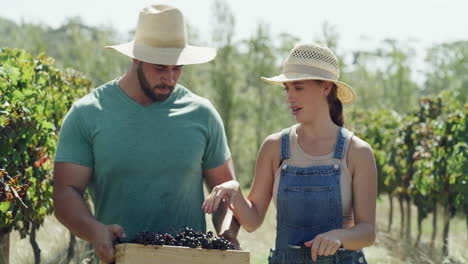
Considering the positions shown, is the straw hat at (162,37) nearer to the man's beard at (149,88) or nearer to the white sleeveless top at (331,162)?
the man's beard at (149,88)

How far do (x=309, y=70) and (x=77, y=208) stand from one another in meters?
1.29

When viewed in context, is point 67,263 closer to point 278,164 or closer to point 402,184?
point 278,164

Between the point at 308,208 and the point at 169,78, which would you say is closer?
the point at 308,208

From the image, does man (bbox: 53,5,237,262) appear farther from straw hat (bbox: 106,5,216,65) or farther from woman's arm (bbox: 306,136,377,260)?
woman's arm (bbox: 306,136,377,260)

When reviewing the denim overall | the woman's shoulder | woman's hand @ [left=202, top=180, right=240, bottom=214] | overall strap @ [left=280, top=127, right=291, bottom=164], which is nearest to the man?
woman's hand @ [left=202, top=180, right=240, bottom=214]

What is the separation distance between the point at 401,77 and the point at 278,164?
32537mm

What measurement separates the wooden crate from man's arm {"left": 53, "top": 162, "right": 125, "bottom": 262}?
0.12 m

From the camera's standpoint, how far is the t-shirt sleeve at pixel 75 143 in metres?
3.43

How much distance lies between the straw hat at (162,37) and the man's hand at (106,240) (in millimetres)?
957

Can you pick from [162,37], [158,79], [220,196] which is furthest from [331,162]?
[162,37]

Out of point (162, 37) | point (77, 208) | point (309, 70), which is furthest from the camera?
point (162, 37)

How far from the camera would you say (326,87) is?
3531 mm

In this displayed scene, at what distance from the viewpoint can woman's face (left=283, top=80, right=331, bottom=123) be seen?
3.40m

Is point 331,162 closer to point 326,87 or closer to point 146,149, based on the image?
point 326,87
